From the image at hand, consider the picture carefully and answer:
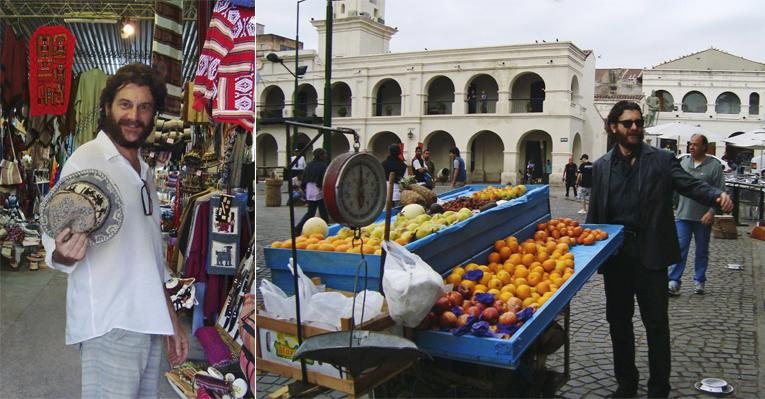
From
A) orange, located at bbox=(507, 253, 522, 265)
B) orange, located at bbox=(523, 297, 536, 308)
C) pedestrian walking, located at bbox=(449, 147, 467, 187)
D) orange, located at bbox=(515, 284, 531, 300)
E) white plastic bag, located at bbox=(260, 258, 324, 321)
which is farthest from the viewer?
pedestrian walking, located at bbox=(449, 147, 467, 187)

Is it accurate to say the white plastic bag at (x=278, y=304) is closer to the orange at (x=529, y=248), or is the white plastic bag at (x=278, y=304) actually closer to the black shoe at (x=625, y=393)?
the orange at (x=529, y=248)

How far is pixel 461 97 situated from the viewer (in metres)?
3.96

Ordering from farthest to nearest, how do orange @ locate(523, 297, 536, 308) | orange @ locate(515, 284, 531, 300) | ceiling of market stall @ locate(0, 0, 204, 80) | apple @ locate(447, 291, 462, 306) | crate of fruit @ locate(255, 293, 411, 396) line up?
orange @ locate(515, 284, 531, 300) < orange @ locate(523, 297, 536, 308) < apple @ locate(447, 291, 462, 306) < ceiling of market stall @ locate(0, 0, 204, 80) < crate of fruit @ locate(255, 293, 411, 396)

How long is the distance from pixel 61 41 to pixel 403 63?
193 centimetres

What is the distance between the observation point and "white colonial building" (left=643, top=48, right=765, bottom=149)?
4.84 metres

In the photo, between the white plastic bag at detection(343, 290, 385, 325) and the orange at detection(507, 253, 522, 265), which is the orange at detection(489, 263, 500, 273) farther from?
the white plastic bag at detection(343, 290, 385, 325)

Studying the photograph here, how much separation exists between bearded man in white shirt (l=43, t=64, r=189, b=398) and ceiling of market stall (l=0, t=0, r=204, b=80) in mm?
113

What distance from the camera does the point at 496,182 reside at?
4617 mm

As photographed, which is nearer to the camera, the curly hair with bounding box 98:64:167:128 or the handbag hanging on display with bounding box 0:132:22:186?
the curly hair with bounding box 98:64:167:128

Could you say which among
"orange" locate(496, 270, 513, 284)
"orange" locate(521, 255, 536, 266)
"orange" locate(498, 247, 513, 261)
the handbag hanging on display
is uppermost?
the handbag hanging on display

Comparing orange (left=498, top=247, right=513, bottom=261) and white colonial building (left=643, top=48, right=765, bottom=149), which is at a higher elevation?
white colonial building (left=643, top=48, right=765, bottom=149)

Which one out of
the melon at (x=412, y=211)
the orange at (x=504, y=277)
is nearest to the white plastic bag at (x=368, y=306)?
the orange at (x=504, y=277)

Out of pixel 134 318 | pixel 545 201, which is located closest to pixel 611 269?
pixel 545 201

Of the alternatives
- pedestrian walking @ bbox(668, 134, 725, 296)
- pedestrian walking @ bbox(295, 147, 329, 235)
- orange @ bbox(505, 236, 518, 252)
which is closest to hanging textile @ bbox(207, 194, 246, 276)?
pedestrian walking @ bbox(295, 147, 329, 235)
